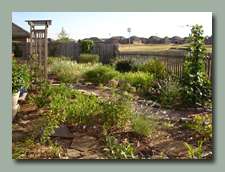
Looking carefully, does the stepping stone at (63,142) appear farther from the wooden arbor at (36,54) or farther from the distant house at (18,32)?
the wooden arbor at (36,54)

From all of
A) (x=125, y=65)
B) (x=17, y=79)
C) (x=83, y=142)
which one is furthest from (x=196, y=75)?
(x=125, y=65)

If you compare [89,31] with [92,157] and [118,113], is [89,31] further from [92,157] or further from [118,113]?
[92,157]

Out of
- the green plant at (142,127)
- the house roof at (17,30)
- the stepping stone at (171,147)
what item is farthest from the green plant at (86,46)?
the stepping stone at (171,147)

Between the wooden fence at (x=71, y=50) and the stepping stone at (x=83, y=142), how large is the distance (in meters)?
13.0

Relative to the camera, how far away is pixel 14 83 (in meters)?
4.46

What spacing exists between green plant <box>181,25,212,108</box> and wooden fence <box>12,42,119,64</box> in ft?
37.1

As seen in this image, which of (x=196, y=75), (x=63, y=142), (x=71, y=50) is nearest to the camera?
(x=63, y=142)

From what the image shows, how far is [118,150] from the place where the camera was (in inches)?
122

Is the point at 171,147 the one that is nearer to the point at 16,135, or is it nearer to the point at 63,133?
the point at 63,133

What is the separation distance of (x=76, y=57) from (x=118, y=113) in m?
13.9

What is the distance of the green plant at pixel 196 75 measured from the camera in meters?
4.99

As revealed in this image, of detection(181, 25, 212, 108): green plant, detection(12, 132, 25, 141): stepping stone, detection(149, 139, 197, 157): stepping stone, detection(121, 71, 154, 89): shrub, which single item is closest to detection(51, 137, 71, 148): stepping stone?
detection(12, 132, 25, 141): stepping stone

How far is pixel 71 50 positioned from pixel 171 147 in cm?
1479

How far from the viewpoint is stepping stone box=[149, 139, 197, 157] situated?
127 inches
